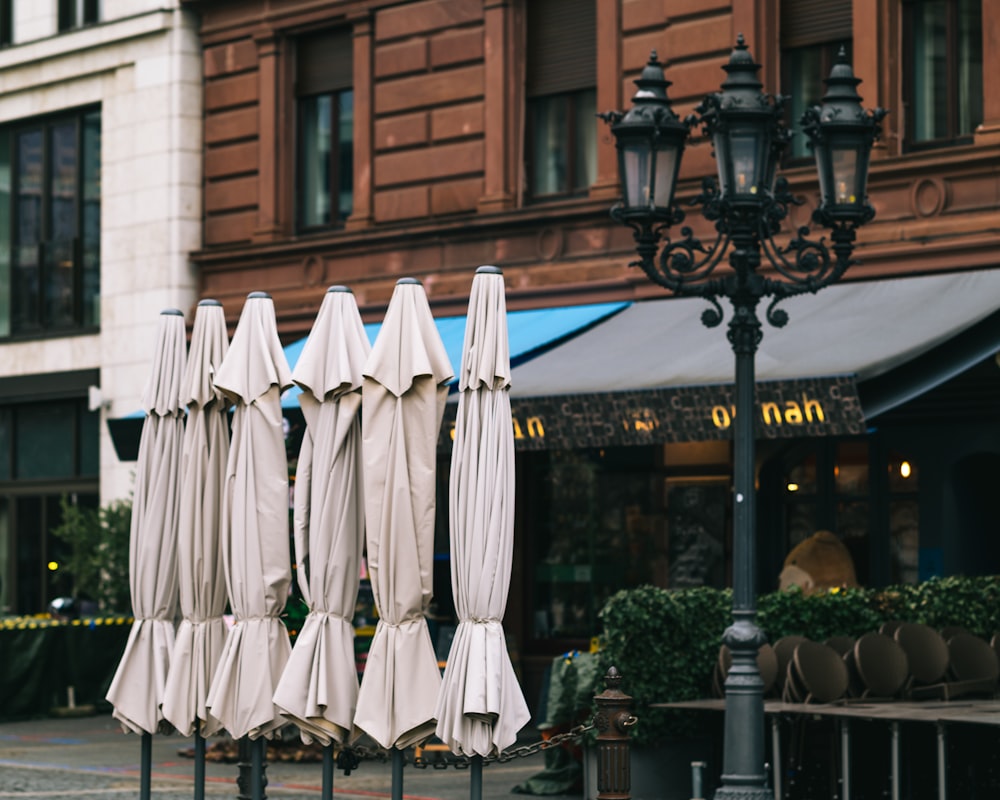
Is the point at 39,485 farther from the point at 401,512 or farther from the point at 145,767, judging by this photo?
the point at 401,512

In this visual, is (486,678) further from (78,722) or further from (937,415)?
(78,722)

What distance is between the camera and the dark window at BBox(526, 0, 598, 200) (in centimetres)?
2247

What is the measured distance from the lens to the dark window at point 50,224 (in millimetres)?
28266

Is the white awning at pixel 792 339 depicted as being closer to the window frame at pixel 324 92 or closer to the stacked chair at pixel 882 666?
the stacked chair at pixel 882 666

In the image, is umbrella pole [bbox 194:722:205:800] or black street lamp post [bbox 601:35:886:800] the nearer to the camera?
umbrella pole [bbox 194:722:205:800]

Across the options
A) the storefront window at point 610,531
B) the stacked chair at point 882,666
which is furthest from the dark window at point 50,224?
the stacked chair at point 882,666

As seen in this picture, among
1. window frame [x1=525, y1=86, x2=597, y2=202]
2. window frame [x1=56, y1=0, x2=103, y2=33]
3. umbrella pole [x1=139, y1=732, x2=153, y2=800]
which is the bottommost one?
umbrella pole [x1=139, y1=732, x2=153, y2=800]

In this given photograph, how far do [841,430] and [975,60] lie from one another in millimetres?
4496

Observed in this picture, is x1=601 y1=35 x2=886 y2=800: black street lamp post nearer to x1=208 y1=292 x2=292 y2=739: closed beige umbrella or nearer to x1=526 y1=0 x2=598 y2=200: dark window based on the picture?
x1=208 y1=292 x2=292 y2=739: closed beige umbrella

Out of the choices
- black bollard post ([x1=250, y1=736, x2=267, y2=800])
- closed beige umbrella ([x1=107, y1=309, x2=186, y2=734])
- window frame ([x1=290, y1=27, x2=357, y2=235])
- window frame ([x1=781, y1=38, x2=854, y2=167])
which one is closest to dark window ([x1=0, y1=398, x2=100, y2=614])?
window frame ([x1=290, y1=27, x2=357, y2=235])

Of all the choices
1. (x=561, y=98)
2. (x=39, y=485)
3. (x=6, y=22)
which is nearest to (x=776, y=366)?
(x=561, y=98)

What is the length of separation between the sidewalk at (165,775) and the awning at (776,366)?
10.6ft

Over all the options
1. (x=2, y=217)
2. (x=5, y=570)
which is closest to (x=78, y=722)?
(x=5, y=570)

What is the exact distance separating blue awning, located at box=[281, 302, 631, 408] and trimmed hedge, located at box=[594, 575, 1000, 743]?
17.2 feet
